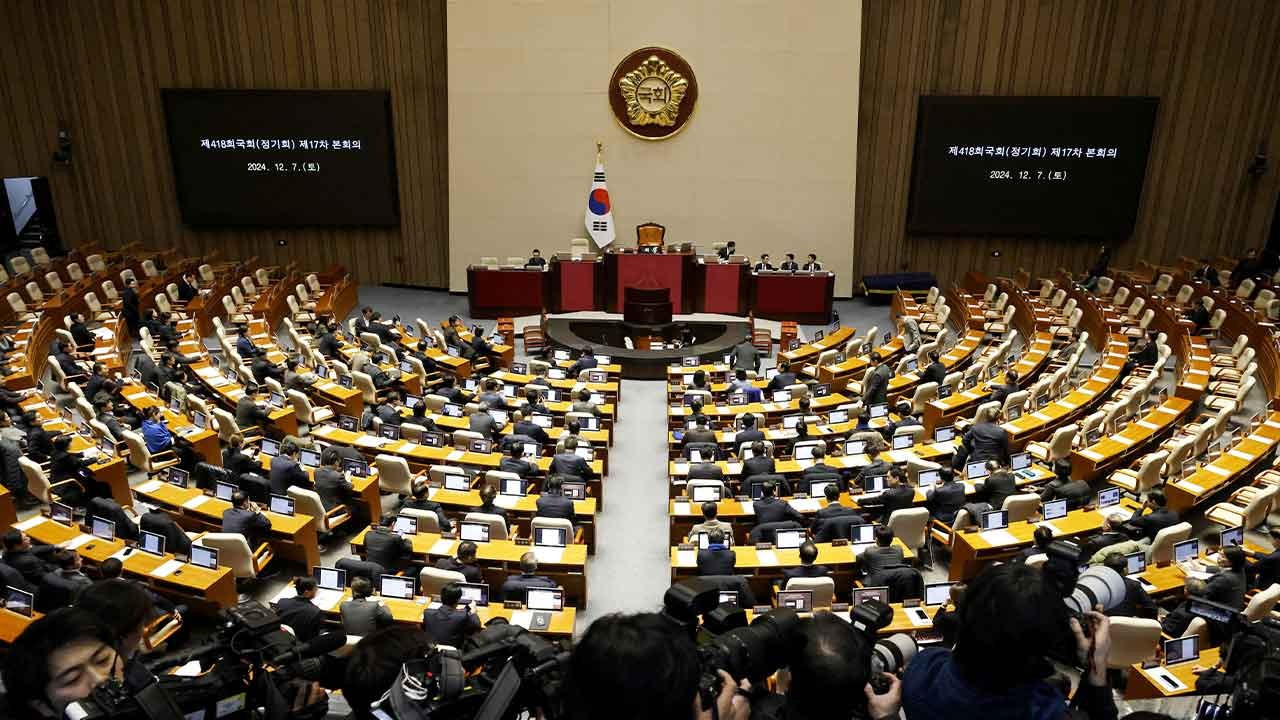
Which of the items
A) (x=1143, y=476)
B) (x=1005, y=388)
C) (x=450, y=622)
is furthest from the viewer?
(x=1005, y=388)

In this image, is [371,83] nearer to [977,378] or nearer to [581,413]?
[581,413]

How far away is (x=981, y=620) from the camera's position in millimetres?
2559

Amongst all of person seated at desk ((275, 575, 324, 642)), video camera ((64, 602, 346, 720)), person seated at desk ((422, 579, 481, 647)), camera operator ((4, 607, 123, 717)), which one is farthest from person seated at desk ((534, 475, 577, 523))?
camera operator ((4, 607, 123, 717))

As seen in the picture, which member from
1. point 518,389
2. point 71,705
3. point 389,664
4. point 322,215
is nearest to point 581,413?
point 518,389

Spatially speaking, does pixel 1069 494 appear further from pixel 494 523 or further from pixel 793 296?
pixel 793 296

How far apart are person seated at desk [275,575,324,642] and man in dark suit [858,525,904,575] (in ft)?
14.9

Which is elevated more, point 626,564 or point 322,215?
point 322,215

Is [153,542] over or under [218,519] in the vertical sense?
over

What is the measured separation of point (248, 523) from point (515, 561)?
2.54 metres

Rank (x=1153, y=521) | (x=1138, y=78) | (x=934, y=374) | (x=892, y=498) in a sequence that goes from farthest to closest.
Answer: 1. (x=1138, y=78)
2. (x=934, y=374)
3. (x=892, y=498)
4. (x=1153, y=521)

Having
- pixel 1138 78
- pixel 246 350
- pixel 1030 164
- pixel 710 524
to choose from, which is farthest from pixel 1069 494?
pixel 1138 78

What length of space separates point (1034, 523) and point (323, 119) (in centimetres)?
1804

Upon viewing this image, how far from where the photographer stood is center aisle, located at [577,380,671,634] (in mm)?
8422

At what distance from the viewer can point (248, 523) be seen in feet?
26.5
